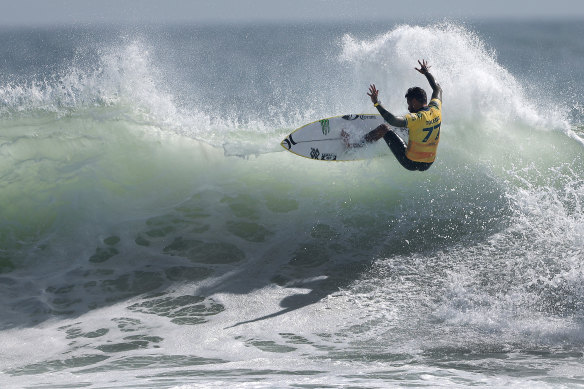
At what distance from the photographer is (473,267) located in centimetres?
699

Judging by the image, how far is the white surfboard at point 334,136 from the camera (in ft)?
27.7

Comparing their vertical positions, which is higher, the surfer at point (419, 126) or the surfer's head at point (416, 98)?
the surfer's head at point (416, 98)

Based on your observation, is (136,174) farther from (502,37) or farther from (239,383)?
(502,37)

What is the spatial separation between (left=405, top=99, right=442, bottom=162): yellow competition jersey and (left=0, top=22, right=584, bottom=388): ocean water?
47.2 inches

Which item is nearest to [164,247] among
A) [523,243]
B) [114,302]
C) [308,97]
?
[114,302]

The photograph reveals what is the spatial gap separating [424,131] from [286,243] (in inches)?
93.2

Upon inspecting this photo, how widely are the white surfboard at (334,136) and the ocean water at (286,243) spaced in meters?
0.75

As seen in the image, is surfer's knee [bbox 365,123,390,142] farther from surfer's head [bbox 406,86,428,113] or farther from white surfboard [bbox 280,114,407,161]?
surfer's head [bbox 406,86,428,113]

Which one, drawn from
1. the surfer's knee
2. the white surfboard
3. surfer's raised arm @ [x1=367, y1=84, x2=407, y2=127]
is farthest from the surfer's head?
the white surfboard

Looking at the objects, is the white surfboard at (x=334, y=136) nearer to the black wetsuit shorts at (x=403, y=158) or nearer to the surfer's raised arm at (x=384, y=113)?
the black wetsuit shorts at (x=403, y=158)

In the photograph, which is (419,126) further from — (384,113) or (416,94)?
(384,113)

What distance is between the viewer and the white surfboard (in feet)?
27.7

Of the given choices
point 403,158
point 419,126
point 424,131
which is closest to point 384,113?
point 419,126

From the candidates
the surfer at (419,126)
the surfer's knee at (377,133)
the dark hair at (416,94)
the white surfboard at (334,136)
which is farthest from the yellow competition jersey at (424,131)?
the white surfboard at (334,136)
